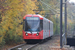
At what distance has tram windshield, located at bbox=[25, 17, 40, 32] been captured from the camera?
2166cm

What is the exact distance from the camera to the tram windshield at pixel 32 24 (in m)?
21.7

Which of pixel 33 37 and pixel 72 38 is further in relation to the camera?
pixel 72 38

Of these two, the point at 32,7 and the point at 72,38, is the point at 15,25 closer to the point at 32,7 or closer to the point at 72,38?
the point at 32,7

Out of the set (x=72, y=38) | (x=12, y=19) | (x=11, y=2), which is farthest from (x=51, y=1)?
(x=72, y=38)

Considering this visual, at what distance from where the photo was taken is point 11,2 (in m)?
17.9

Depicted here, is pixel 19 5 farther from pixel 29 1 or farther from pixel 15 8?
pixel 29 1

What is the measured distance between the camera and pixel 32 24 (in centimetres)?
2172

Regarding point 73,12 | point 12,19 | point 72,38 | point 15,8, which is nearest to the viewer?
point 15,8

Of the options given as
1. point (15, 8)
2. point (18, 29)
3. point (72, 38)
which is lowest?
point (72, 38)

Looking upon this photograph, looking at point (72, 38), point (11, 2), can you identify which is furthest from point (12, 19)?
point (72, 38)

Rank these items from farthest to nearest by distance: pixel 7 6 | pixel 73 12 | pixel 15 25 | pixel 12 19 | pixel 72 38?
pixel 73 12
pixel 72 38
pixel 15 25
pixel 12 19
pixel 7 6

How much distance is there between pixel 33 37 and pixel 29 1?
4185 millimetres

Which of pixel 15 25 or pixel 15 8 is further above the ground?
pixel 15 8

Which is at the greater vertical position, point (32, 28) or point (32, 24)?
point (32, 24)
